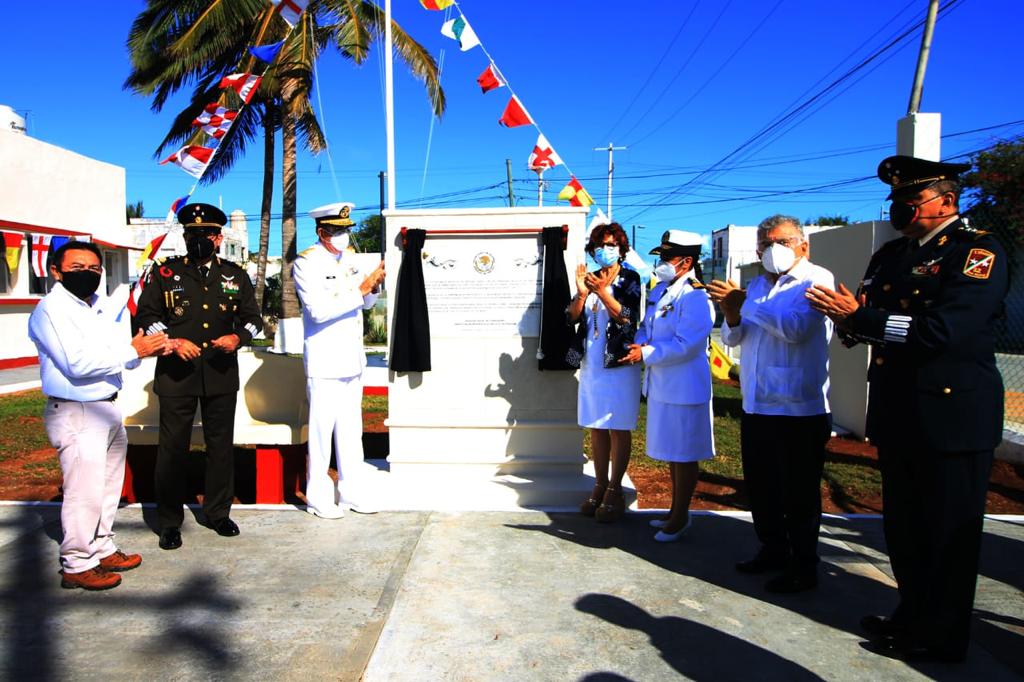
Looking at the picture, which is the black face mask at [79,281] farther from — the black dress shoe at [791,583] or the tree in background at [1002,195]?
the tree in background at [1002,195]

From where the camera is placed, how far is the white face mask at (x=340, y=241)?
200 inches

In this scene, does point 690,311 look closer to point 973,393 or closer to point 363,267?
point 973,393

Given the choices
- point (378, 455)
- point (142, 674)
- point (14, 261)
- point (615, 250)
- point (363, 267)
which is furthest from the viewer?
point (14, 261)

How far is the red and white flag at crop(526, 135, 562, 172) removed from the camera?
27.1 feet

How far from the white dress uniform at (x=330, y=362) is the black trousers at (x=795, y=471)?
8.86 ft

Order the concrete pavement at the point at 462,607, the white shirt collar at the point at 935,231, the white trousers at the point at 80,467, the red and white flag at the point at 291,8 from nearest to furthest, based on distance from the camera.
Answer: the concrete pavement at the point at 462,607
the white shirt collar at the point at 935,231
the white trousers at the point at 80,467
the red and white flag at the point at 291,8

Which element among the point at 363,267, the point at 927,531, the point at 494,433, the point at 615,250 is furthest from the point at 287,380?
the point at 927,531

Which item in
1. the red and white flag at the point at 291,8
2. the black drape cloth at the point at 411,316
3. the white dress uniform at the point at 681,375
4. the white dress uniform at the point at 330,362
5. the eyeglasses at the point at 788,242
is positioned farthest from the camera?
the red and white flag at the point at 291,8

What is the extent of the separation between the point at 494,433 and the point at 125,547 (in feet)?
8.58

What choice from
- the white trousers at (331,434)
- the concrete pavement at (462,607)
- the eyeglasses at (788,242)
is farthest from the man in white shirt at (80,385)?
the eyeglasses at (788,242)

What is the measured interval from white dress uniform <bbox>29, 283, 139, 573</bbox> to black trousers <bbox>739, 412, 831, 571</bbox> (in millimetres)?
3490

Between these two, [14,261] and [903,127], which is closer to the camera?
[903,127]

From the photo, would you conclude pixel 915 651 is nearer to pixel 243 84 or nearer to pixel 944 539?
pixel 944 539

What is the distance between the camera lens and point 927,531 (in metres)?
3.21
